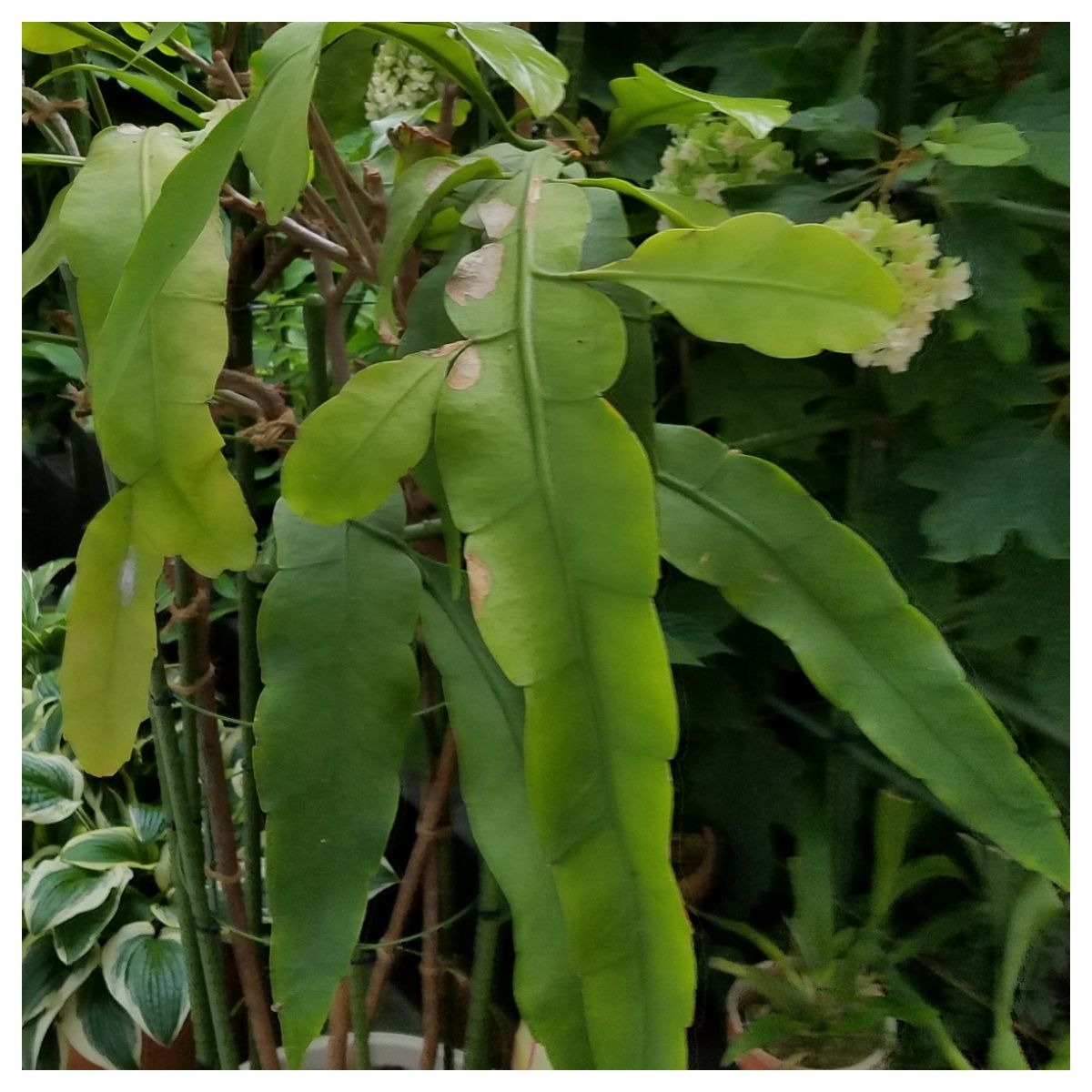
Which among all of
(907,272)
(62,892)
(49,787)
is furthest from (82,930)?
(907,272)

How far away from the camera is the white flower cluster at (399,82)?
60 centimetres

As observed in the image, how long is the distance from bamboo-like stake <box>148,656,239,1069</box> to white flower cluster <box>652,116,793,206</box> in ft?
1.56

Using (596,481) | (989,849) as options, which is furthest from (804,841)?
(596,481)

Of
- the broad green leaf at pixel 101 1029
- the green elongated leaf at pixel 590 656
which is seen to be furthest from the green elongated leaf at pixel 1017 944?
the broad green leaf at pixel 101 1029

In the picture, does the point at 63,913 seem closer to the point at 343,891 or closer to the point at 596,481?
the point at 343,891

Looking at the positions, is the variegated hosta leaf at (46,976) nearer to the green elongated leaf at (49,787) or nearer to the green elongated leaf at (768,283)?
the green elongated leaf at (49,787)

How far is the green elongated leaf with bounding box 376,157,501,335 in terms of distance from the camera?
1.40 ft

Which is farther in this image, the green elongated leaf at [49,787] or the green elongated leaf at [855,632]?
the green elongated leaf at [49,787]

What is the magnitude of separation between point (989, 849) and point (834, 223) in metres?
0.46

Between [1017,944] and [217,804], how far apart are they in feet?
1.87

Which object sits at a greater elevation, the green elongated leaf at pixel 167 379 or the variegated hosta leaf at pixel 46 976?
the green elongated leaf at pixel 167 379

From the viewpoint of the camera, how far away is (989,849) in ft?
2.10

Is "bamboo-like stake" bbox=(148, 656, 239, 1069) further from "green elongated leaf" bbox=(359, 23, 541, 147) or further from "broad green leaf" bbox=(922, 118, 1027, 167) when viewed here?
"broad green leaf" bbox=(922, 118, 1027, 167)

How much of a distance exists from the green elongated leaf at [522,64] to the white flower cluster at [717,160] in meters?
0.15
